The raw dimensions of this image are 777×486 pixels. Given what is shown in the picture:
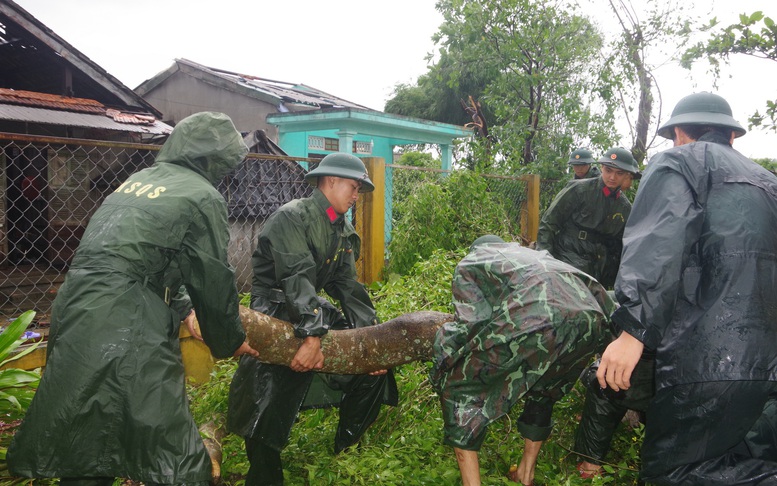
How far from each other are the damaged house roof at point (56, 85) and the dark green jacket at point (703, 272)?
6923 mm

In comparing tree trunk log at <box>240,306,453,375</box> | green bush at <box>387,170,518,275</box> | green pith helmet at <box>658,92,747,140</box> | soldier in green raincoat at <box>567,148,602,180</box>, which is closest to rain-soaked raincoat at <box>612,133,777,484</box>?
green pith helmet at <box>658,92,747,140</box>

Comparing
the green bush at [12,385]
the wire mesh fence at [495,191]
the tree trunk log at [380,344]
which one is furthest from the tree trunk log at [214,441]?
the wire mesh fence at [495,191]

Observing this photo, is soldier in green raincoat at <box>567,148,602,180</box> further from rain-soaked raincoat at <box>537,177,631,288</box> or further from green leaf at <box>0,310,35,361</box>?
green leaf at <box>0,310,35,361</box>

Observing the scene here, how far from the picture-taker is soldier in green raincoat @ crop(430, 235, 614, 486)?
2.66 meters

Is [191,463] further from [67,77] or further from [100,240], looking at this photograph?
[67,77]

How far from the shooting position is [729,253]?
2.32 meters

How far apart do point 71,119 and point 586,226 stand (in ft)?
20.9

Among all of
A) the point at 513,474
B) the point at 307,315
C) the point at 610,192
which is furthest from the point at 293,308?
the point at 610,192

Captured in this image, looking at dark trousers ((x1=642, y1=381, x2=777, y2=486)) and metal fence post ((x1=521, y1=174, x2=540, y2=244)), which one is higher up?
metal fence post ((x1=521, y1=174, x2=540, y2=244))

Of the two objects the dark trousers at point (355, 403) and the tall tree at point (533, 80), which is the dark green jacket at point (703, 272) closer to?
the dark trousers at point (355, 403)

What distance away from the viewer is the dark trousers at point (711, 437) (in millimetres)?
2277

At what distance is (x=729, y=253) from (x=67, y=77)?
28.8 feet

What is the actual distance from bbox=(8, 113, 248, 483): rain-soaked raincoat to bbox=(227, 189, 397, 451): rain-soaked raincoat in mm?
628

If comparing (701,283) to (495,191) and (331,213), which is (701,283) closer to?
(331,213)
